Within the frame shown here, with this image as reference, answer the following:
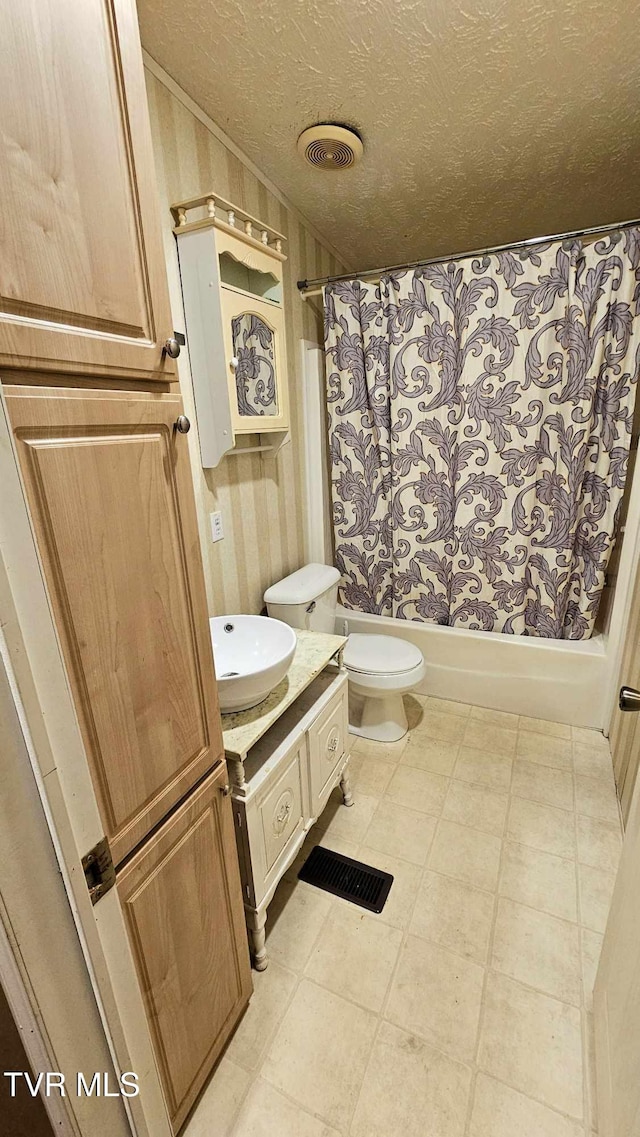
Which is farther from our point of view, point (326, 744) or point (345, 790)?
point (345, 790)

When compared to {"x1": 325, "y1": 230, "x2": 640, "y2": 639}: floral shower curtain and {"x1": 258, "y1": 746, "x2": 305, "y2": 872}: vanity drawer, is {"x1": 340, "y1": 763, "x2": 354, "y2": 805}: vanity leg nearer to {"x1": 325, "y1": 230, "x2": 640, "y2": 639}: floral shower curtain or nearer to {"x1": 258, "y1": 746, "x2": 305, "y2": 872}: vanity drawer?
{"x1": 258, "y1": 746, "x2": 305, "y2": 872}: vanity drawer

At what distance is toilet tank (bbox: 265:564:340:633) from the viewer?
1930mm

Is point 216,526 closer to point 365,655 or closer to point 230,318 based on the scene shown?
point 230,318

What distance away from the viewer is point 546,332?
193cm

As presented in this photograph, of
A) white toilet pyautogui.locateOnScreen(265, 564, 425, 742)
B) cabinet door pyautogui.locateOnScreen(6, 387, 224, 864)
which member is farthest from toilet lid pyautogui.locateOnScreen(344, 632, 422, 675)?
cabinet door pyautogui.locateOnScreen(6, 387, 224, 864)

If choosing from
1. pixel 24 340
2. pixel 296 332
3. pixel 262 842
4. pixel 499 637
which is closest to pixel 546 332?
pixel 296 332

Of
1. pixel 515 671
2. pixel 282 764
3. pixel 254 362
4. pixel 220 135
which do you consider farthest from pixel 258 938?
pixel 220 135

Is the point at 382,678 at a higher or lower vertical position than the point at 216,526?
lower

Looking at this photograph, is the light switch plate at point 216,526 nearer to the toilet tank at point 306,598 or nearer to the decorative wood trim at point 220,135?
the toilet tank at point 306,598

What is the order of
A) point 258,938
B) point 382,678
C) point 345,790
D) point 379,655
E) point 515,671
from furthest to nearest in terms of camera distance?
1. point 515,671
2. point 379,655
3. point 382,678
4. point 345,790
5. point 258,938

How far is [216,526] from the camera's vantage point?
171cm

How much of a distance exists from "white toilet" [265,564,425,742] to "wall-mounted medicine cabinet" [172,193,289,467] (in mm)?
631

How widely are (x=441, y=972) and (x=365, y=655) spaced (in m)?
1.13

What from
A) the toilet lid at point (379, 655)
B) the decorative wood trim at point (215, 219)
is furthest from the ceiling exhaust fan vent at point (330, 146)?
the toilet lid at point (379, 655)
